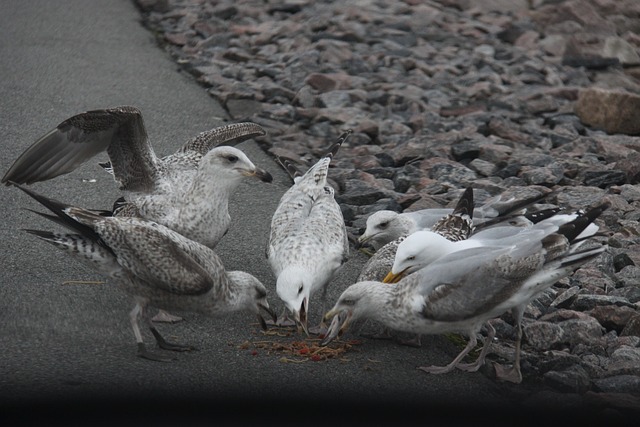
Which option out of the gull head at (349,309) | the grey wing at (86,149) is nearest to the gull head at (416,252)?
the gull head at (349,309)

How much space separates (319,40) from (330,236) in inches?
233

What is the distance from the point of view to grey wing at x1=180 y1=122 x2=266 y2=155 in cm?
743

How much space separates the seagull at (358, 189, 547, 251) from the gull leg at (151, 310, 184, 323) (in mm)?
1493

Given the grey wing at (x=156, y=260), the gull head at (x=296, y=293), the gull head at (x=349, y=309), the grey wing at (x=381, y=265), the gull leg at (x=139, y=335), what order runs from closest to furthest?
1. the gull leg at (x=139, y=335)
2. the grey wing at (x=156, y=260)
3. the gull head at (x=349, y=309)
4. the gull head at (x=296, y=293)
5. the grey wing at (x=381, y=265)

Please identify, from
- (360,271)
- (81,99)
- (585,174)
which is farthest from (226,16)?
(360,271)

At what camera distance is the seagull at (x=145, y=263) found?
536 cm

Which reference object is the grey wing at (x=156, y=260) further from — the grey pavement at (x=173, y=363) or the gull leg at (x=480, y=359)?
the gull leg at (x=480, y=359)

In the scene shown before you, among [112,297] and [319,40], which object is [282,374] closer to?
[112,297]

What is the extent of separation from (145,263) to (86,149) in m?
1.86

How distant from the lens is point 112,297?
6.02 m

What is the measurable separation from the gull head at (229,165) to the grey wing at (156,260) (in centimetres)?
107

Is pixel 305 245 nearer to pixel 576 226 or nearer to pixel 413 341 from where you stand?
pixel 413 341

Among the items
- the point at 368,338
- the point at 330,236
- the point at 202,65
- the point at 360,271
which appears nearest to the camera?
the point at 368,338

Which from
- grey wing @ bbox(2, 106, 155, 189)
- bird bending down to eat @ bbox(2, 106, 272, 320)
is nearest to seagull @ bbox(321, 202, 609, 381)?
bird bending down to eat @ bbox(2, 106, 272, 320)
